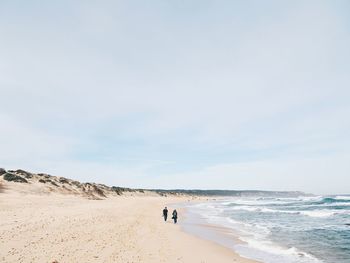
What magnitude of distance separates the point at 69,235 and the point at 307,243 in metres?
15.1

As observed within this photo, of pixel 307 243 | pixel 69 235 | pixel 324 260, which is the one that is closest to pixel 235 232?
pixel 307 243

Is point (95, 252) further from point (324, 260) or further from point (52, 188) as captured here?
point (52, 188)

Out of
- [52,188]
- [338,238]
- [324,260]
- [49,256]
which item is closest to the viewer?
[49,256]

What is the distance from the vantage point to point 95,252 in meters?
13.8

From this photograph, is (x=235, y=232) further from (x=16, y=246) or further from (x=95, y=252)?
(x=16, y=246)

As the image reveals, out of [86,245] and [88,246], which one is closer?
[88,246]

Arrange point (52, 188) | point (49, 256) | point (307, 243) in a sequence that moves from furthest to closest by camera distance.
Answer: point (52, 188) → point (307, 243) → point (49, 256)

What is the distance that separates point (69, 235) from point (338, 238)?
18.9 meters

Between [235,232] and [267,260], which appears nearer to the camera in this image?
[267,260]

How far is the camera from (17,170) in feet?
191

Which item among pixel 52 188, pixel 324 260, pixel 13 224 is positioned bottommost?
pixel 324 260

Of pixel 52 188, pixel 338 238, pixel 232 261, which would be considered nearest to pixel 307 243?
pixel 338 238

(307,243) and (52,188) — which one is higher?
(52,188)

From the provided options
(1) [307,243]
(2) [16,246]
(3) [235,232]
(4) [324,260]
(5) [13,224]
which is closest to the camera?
(2) [16,246]
